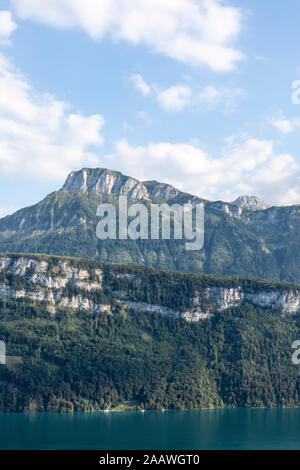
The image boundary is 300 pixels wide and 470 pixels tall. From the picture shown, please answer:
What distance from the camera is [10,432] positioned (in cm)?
19138
